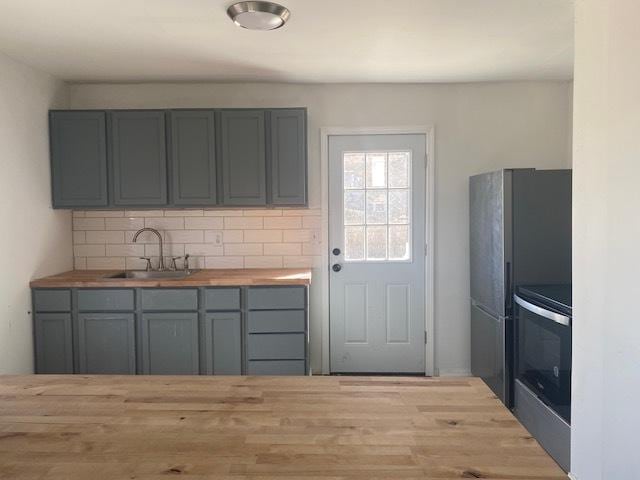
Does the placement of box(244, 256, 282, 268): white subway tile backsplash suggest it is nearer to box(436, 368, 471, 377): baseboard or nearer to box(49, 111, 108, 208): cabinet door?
box(49, 111, 108, 208): cabinet door

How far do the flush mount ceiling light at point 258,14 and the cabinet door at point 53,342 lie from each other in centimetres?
227

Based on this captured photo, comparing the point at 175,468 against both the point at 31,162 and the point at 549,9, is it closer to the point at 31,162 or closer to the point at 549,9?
the point at 549,9

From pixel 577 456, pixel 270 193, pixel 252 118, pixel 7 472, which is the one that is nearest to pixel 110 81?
pixel 252 118

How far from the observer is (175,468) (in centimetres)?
76

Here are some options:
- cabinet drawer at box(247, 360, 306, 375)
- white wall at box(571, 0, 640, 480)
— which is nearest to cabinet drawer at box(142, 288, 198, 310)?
cabinet drawer at box(247, 360, 306, 375)

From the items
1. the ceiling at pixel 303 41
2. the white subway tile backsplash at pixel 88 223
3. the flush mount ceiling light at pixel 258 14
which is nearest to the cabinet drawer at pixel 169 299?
the white subway tile backsplash at pixel 88 223

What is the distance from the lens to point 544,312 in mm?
2301

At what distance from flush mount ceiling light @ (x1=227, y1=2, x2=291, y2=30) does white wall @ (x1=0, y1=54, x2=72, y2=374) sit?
5.62 feet

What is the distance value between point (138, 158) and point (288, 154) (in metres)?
1.11

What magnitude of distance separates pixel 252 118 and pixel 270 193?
561 mm

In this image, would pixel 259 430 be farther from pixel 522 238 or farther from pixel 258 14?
pixel 522 238

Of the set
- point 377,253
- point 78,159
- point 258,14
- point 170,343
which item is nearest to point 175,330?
point 170,343

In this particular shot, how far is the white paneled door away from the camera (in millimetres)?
Result: 3492

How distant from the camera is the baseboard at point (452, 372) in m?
3.54
